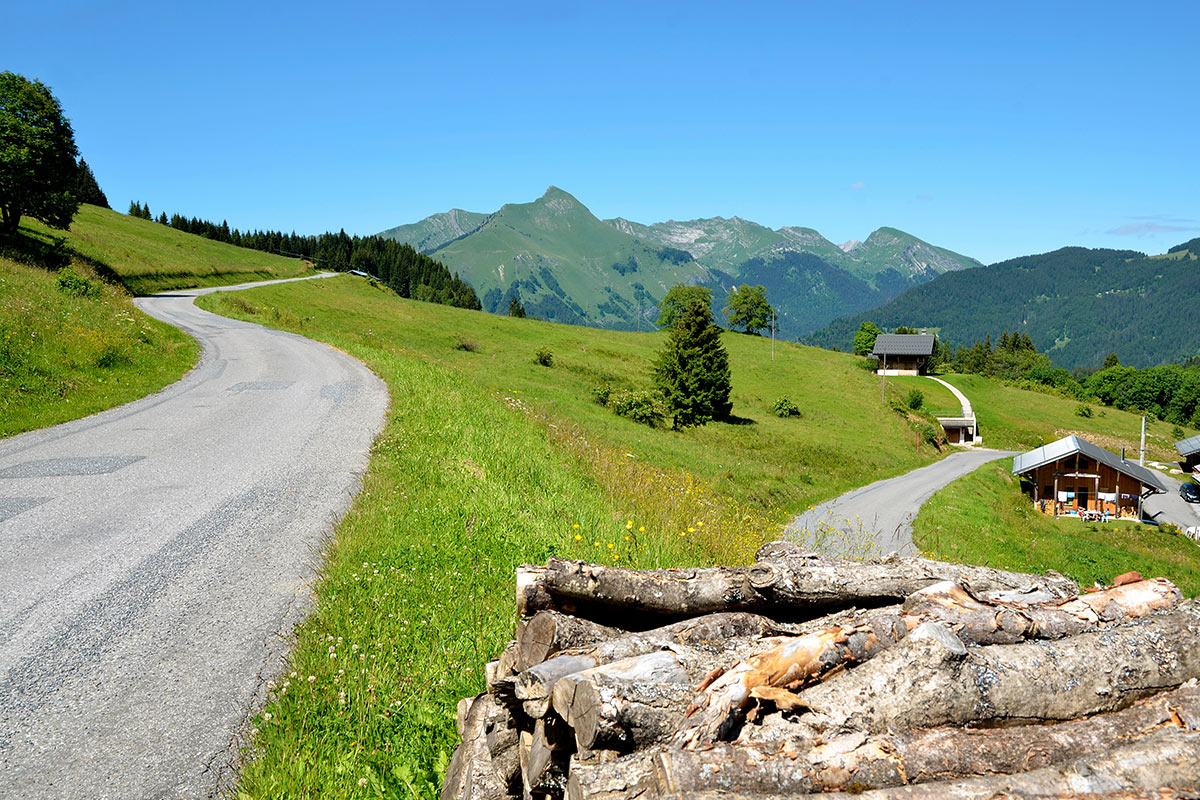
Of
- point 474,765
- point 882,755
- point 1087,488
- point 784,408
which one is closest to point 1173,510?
point 1087,488

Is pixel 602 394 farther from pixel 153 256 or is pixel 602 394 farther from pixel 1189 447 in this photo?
pixel 1189 447

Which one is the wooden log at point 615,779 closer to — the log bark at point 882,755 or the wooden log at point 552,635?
the log bark at point 882,755

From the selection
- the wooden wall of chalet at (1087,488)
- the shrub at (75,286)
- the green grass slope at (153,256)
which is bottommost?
the wooden wall of chalet at (1087,488)

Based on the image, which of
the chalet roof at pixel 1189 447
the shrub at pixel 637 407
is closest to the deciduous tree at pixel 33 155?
the shrub at pixel 637 407

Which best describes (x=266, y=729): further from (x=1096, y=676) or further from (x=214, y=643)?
(x=1096, y=676)

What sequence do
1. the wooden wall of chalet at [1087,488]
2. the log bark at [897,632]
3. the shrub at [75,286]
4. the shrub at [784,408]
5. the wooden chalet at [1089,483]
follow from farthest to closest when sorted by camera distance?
1. the shrub at [784,408]
2. the wooden wall of chalet at [1087,488]
3. the wooden chalet at [1089,483]
4. the shrub at [75,286]
5. the log bark at [897,632]

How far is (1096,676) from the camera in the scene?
3.72m

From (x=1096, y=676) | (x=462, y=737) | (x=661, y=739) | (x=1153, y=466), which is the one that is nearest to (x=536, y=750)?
(x=661, y=739)

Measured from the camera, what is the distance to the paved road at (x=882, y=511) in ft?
79.4

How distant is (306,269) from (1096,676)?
12307 centimetres

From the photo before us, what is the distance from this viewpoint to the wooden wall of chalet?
5478cm

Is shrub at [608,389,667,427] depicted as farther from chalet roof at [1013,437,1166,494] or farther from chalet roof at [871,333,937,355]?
chalet roof at [871,333,937,355]

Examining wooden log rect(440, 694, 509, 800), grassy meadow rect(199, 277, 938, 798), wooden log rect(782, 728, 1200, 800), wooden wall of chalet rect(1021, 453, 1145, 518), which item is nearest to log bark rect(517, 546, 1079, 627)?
wooden log rect(440, 694, 509, 800)

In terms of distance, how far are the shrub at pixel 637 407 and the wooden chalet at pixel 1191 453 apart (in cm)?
6230
